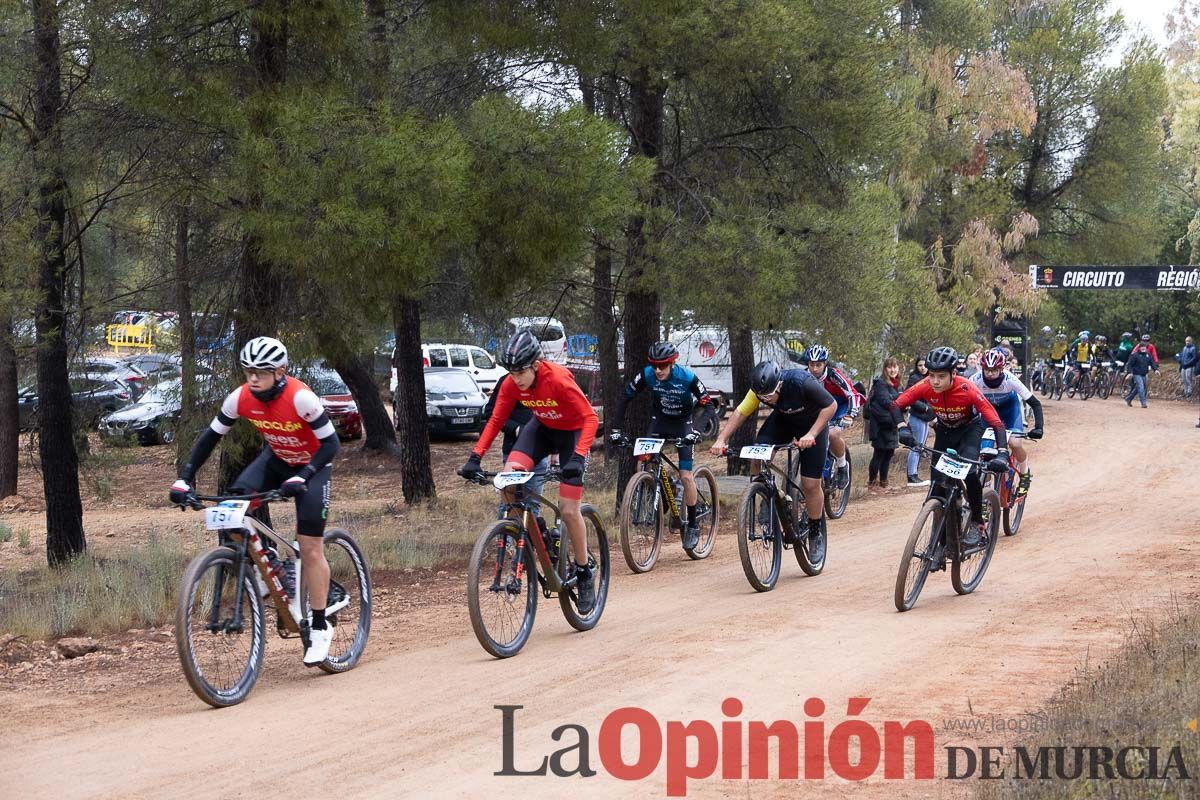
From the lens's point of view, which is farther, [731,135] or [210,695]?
[731,135]

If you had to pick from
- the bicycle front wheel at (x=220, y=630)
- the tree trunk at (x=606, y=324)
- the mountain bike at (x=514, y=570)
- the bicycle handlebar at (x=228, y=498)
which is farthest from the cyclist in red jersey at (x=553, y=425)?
the tree trunk at (x=606, y=324)

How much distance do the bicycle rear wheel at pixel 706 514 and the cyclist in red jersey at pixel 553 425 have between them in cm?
360

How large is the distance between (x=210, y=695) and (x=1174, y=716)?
5.14 metres

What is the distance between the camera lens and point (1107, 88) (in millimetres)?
41188

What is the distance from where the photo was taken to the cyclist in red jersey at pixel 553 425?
9039 mm

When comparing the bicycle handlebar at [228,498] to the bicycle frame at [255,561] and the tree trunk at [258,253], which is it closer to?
the bicycle frame at [255,561]

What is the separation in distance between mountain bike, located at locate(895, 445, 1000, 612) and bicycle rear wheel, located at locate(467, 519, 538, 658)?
300 cm

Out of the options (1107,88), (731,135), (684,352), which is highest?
(1107,88)

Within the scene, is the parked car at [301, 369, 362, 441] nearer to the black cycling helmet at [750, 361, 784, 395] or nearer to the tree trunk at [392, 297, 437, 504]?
the tree trunk at [392, 297, 437, 504]

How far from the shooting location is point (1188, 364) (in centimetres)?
3584

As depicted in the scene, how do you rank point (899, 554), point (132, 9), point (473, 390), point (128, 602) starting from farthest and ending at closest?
point (473, 390), point (899, 554), point (132, 9), point (128, 602)

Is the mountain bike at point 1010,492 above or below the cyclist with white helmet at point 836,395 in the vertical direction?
below

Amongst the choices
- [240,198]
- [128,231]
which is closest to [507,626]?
[240,198]

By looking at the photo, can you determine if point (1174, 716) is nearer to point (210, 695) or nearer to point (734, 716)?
point (734, 716)
